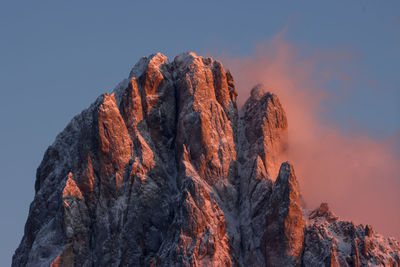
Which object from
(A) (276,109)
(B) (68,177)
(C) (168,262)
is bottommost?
(C) (168,262)

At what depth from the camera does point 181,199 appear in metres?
183

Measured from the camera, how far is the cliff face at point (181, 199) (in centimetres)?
18175

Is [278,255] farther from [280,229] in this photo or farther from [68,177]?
[68,177]

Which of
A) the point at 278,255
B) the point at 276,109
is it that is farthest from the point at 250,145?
the point at 278,255

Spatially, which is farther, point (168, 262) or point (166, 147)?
point (166, 147)

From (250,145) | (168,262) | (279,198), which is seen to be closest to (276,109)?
(250,145)

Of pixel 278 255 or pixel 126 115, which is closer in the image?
pixel 278 255

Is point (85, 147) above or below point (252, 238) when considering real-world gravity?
above

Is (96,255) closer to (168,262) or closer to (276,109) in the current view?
(168,262)

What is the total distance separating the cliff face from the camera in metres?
182

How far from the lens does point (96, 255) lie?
614 feet

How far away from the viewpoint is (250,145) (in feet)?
646

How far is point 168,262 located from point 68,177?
2108cm

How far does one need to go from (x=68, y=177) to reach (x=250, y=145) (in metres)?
25.0
